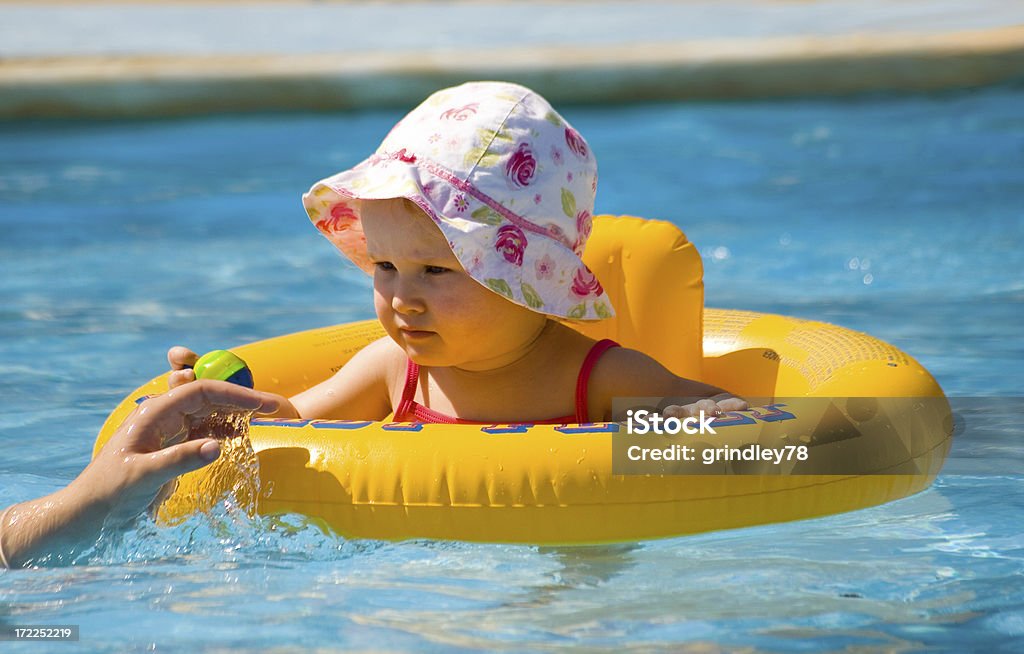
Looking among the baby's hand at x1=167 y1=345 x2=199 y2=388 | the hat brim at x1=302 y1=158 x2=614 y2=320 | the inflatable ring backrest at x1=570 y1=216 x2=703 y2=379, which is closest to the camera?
the hat brim at x1=302 y1=158 x2=614 y2=320

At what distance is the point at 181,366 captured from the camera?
3.10 m

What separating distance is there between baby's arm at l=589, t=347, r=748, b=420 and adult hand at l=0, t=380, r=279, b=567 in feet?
2.47

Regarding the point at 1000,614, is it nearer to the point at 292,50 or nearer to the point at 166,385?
the point at 166,385

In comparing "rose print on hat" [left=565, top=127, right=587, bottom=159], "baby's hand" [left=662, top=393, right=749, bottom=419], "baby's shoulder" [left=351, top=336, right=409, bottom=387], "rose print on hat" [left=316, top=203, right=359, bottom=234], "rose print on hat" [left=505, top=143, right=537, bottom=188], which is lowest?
"baby's hand" [left=662, top=393, right=749, bottom=419]

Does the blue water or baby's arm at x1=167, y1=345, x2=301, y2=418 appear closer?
the blue water

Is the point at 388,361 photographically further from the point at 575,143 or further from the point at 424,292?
the point at 575,143

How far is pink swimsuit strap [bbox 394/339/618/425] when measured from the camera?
121 inches

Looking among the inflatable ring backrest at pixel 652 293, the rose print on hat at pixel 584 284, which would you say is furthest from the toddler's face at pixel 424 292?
the inflatable ring backrest at pixel 652 293

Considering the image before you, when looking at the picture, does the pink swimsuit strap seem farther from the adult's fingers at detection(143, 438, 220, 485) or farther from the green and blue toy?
the adult's fingers at detection(143, 438, 220, 485)

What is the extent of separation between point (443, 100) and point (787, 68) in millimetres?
5612

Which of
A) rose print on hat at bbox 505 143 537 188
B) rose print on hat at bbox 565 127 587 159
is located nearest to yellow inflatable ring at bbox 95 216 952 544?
rose print on hat at bbox 505 143 537 188

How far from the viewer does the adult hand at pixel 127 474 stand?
8.59 feet

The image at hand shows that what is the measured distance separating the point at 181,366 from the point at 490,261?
741 millimetres

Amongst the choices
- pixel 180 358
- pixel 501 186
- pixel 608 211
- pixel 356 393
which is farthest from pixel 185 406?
pixel 608 211
